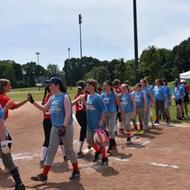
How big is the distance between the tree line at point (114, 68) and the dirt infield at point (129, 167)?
17.8 meters

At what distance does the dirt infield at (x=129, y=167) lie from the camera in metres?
8.49

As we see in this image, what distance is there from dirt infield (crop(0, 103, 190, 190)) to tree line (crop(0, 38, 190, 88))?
17.8 m

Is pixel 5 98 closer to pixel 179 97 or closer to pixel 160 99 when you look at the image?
pixel 160 99

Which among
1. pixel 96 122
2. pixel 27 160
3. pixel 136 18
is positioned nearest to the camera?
pixel 96 122

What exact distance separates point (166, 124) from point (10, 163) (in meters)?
11.1

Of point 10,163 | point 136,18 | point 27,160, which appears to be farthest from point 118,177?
point 136,18

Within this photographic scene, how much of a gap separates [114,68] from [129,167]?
107073mm

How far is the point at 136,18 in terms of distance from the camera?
22.6 m

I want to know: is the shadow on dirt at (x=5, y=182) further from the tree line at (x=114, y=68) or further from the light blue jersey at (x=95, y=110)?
the tree line at (x=114, y=68)

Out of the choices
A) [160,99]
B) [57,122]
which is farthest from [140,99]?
[57,122]

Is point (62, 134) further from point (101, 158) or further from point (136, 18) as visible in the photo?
point (136, 18)

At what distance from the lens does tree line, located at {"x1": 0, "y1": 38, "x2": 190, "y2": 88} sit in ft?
220

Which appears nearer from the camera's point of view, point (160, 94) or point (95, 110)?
point (95, 110)

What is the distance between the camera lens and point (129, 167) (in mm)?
9797
